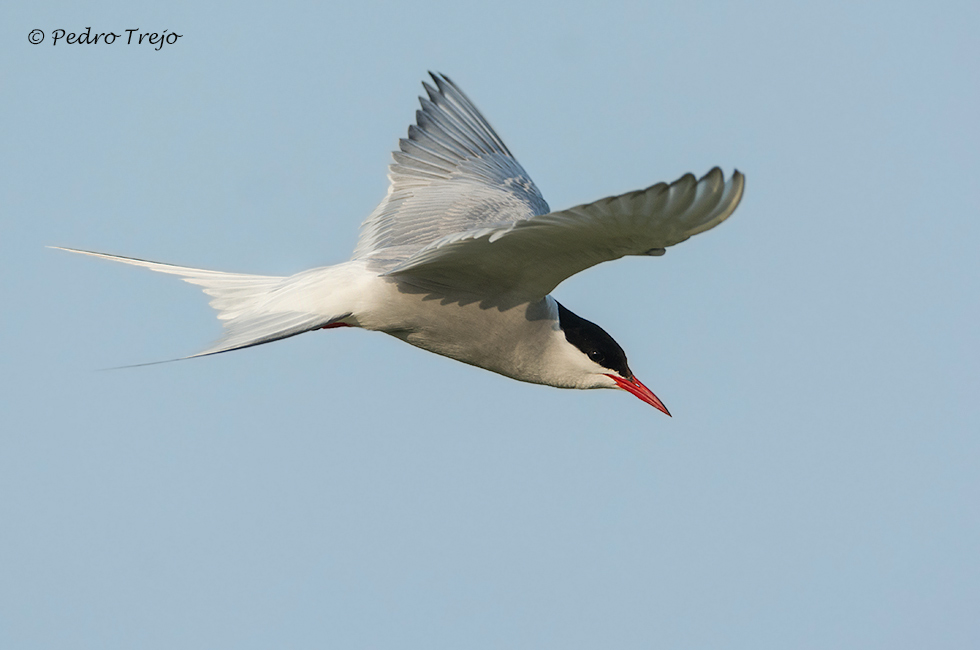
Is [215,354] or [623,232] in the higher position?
[623,232]

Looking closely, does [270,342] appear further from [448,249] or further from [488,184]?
[488,184]

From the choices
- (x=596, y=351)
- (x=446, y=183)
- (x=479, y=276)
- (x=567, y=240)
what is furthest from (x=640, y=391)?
(x=446, y=183)

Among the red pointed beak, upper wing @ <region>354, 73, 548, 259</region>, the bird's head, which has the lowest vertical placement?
the red pointed beak

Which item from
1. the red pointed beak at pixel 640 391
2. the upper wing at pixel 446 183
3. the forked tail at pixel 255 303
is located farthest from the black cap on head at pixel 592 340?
the forked tail at pixel 255 303

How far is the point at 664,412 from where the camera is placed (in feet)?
17.8

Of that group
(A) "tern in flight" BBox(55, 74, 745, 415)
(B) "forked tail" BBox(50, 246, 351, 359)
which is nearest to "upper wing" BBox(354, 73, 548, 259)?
(A) "tern in flight" BBox(55, 74, 745, 415)

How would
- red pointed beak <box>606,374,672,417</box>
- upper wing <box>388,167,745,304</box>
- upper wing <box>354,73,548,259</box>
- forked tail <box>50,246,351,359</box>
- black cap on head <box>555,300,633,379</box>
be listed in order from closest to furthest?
upper wing <box>388,167,745,304</box>, forked tail <box>50,246,351,359</box>, black cap on head <box>555,300,633,379</box>, red pointed beak <box>606,374,672,417</box>, upper wing <box>354,73,548,259</box>

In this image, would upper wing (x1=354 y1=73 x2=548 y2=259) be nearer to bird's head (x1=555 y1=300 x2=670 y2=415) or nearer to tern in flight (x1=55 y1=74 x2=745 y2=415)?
tern in flight (x1=55 y1=74 x2=745 y2=415)

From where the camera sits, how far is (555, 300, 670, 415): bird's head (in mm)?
5141

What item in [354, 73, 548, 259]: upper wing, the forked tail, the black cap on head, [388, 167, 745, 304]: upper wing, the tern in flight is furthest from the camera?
[354, 73, 548, 259]: upper wing

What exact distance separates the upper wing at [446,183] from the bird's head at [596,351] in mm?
897

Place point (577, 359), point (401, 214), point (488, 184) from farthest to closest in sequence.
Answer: point (488, 184) → point (401, 214) → point (577, 359)

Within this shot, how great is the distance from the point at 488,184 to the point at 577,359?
1.80 meters

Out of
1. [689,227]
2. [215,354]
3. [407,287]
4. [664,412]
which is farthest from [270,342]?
[664,412]
